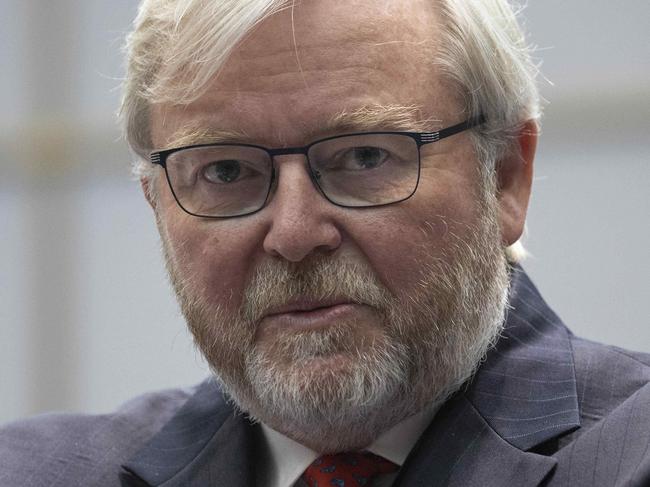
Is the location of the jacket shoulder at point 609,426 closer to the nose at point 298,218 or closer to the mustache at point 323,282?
the mustache at point 323,282

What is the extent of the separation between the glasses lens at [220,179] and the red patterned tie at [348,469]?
500 mm

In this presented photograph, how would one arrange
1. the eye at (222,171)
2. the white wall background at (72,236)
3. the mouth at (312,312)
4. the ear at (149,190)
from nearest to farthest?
1. the mouth at (312,312)
2. the eye at (222,171)
3. the ear at (149,190)
4. the white wall background at (72,236)

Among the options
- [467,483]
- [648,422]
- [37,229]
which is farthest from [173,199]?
[37,229]

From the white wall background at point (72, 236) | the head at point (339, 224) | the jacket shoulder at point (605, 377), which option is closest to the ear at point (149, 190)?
the head at point (339, 224)

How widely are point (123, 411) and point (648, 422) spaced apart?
3.93 feet

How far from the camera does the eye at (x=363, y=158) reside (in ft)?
6.70

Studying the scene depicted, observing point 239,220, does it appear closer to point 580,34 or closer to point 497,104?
point 497,104

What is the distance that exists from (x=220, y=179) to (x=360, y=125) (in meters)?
0.30

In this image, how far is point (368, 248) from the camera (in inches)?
78.0

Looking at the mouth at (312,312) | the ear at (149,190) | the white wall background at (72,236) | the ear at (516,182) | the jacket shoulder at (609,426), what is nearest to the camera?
the jacket shoulder at (609,426)

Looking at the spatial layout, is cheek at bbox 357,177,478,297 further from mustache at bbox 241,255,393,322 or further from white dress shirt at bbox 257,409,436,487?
white dress shirt at bbox 257,409,436,487

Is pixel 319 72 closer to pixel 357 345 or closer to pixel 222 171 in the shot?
pixel 222 171

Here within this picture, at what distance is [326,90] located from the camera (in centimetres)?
202

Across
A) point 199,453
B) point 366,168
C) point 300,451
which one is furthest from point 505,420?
point 199,453
